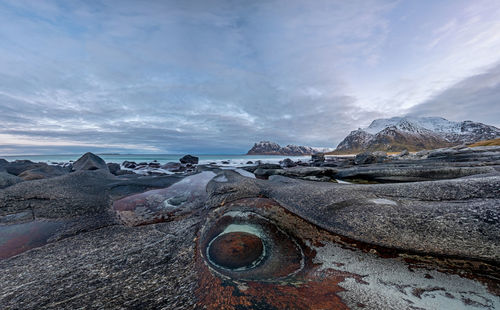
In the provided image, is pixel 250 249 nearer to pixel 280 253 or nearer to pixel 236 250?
pixel 236 250

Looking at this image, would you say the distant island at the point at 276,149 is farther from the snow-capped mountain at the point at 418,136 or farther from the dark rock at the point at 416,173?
the dark rock at the point at 416,173

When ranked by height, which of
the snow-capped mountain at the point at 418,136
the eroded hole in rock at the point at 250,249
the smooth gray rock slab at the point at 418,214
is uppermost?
the snow-capped mountain at the point at 418,136

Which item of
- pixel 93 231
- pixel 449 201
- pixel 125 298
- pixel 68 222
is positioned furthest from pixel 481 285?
pixel 68 222

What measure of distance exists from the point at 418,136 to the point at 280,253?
177m

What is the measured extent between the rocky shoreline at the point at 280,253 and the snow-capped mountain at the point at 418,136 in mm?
128157

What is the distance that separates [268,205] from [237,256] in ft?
4.99

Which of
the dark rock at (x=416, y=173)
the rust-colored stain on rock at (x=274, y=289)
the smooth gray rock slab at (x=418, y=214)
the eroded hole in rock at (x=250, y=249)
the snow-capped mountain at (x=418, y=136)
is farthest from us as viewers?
the snow-capped mountain at (x=418, y=136)

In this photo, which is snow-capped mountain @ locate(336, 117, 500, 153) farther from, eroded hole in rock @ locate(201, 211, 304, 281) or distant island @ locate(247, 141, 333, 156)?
eroded hole in rock @ locate(201, 211, 304, 281)

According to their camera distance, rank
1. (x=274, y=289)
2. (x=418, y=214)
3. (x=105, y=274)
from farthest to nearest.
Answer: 1. (x=418, y=214)
2. (x=105, y=274)
3. (x=274, y=289)

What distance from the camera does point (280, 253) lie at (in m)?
2.80

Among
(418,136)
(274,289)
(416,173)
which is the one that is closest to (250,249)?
(274,289)

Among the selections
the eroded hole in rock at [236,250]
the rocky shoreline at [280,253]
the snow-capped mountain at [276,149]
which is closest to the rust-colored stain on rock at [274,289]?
the rocky shoreline at [280,253]

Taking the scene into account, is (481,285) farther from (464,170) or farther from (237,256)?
(464,170)

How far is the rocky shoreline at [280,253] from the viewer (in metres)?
1.89
